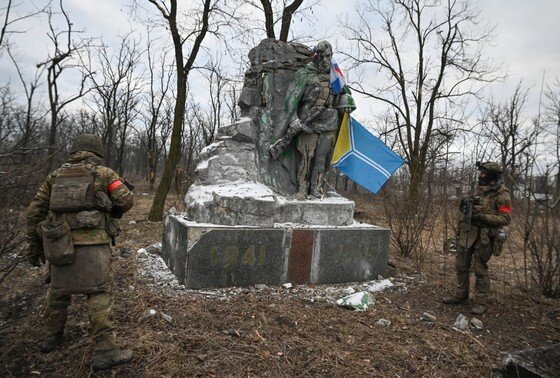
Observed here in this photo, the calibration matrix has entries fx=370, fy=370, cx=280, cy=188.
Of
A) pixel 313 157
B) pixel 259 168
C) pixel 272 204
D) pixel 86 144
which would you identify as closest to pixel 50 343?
pixel 86 144

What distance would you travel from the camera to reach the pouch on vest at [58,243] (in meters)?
2.73

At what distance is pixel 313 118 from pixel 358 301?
103 inches

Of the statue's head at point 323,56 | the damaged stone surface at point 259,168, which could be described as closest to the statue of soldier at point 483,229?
the damaged stone surface at point 259,168

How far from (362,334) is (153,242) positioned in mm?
4640

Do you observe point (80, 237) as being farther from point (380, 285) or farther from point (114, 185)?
point (380, 285)

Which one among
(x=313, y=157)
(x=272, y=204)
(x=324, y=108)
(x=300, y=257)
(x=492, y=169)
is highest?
(x=324, y=108)

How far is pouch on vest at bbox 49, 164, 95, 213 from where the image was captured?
9.32ft

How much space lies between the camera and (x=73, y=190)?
2.86m

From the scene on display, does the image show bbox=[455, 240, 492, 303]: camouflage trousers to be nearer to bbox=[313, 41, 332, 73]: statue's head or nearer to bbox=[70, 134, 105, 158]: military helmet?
bbox=[313, 41, 332, 73]: statue's head

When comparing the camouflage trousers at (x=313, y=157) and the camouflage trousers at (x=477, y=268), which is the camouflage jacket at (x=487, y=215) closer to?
the camouflage trousers at (x=477, y=268)

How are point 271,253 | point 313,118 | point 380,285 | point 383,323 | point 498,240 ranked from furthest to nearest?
point 313,118 → point 380,285 → point 271,253 → point 498,240 → point 383,323

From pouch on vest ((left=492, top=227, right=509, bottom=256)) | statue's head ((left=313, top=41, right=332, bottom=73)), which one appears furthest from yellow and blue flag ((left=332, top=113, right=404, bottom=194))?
pouch on vest ((left=492, top=227, right=509, bottom=256))

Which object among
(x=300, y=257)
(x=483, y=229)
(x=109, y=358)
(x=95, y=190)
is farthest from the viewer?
(x=300, y=257)

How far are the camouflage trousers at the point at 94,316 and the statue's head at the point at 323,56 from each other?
13.9 ft
